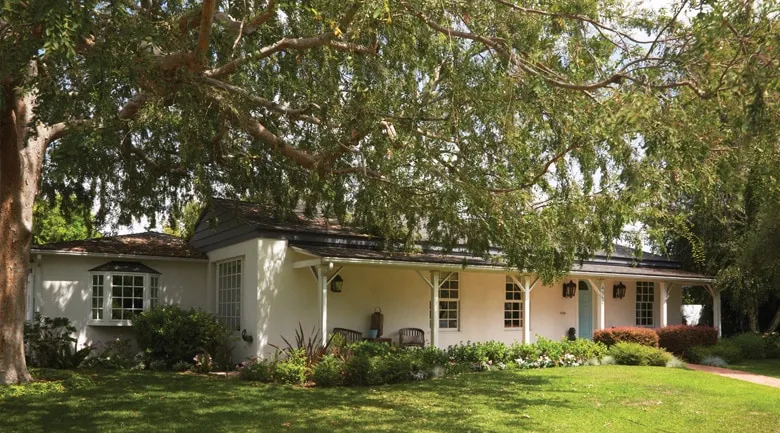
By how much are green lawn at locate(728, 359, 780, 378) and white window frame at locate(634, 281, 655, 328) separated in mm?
4287

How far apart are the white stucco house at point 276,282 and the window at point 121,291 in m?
0.02

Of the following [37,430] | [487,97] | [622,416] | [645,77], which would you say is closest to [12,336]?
[37,430]

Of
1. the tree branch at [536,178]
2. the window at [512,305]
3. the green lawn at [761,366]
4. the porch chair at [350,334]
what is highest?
the tree branch at [536,178]

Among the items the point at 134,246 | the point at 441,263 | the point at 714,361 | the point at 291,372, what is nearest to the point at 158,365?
the point at 134,246

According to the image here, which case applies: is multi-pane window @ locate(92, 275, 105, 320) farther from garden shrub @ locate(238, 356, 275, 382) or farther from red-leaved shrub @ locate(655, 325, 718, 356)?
red-leaved shrub @ locate(655, 325, 718, 356)

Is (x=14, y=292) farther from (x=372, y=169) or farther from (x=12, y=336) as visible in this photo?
(x=372, y=169)

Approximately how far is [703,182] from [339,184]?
7.05 meters

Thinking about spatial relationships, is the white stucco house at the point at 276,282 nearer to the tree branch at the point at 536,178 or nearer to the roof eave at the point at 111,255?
the roof eave at the point at 111,255

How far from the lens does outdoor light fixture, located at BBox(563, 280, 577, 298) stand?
20.5 meters

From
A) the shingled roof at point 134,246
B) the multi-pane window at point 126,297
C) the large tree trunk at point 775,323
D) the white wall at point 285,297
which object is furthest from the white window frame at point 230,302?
the large tree trunk at point 775,323

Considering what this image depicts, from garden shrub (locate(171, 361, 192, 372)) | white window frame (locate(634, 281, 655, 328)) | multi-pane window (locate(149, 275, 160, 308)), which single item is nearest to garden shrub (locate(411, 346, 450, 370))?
garden shrub (locate(171, 361, 192, 372))

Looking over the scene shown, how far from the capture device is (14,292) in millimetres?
12461

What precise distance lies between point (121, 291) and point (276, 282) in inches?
170

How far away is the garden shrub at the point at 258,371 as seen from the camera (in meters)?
13.5
